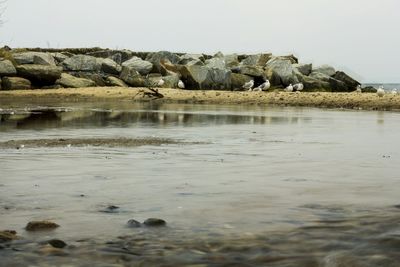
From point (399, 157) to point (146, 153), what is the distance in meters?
4.60

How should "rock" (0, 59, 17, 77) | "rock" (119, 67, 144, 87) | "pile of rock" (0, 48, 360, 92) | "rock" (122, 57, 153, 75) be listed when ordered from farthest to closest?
"rock" (122, 57, 153, 75) → "rock" (119, 67, 144, 87) → "pile of rock" (0, 48, 360, 92) → "rock" (0, 59, 17, 77)

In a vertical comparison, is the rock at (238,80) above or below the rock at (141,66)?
below

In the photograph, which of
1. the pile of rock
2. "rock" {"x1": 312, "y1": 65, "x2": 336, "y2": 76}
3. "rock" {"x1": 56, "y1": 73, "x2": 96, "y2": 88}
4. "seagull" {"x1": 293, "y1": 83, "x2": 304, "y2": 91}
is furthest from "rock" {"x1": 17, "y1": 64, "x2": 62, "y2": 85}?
"rock" {"x1": 312, "y1": 65, "x2": 336, "y2": 76}

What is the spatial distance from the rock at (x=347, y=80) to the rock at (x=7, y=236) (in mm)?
44768

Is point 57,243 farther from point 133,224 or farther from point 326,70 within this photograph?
point 326,70

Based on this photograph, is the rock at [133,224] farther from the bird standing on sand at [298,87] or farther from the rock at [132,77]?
the rock at [132,77]

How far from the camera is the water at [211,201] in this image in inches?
163

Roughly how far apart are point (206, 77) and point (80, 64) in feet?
40.3

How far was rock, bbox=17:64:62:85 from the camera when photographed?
136 feet

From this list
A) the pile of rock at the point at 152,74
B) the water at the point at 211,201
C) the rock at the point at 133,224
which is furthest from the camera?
the pile of rock at the point at 152,74

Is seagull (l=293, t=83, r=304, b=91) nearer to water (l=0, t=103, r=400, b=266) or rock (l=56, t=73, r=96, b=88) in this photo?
rock (l=56, t=73, r=96, b=88)

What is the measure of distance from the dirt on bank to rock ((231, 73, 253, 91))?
589cm

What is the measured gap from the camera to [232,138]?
13609 mm

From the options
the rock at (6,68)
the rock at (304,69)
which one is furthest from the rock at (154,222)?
the rock at (304,69)
